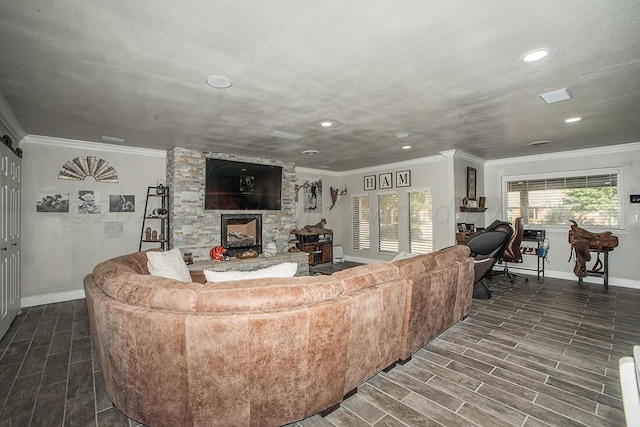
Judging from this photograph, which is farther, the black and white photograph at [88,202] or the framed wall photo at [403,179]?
the framed wall photo at [403,179]

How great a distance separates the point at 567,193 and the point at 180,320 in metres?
7.30

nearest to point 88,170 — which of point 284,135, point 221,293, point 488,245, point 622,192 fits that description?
point 284,135

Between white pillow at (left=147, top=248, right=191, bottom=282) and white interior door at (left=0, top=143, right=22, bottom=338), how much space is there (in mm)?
1674

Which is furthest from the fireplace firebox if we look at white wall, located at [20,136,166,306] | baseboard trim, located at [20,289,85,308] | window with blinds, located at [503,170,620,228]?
window with blinds, located at [503,170,620,228]

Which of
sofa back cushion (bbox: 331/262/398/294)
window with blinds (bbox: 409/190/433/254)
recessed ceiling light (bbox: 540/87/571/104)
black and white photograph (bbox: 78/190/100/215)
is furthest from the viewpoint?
window with blinds (bbox: 409/190/433/254)

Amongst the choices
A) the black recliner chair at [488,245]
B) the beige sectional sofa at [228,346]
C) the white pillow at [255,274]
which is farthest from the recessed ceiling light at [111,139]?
the black recliner chair at [488,245]

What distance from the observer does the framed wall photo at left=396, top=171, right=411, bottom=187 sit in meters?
6.92

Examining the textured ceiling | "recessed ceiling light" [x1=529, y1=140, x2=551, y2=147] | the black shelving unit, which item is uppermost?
"recessed ceiling light" [x1=529, y1=140, x2=551, y2=147]

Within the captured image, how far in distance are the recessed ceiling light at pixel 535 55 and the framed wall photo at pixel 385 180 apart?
5060mm

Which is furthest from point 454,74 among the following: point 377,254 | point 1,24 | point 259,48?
point 377,254

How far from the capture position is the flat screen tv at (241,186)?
561cm

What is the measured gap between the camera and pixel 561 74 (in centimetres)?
255

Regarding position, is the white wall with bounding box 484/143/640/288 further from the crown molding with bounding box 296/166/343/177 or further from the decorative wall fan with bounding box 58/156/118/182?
the decorative wall fan with bounding box 58/156/118/182

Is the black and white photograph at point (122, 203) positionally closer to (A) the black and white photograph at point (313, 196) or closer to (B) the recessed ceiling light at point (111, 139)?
(B) the recessed ceiling light at point (111, 139)
